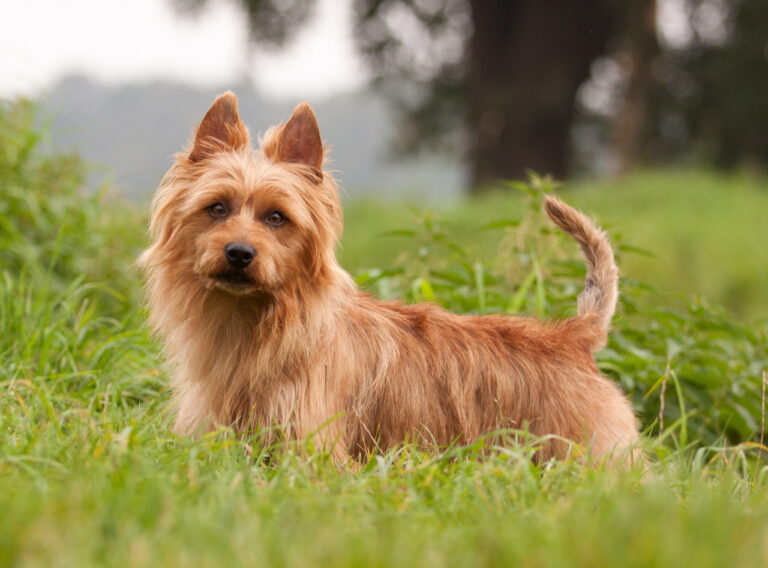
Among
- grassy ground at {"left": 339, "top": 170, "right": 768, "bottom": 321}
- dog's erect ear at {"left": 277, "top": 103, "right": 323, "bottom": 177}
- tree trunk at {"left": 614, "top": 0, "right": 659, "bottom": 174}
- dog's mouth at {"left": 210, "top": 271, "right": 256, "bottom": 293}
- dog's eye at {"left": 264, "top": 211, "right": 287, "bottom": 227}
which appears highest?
tree trunk at {"left": 614, "top": 0, "right": 659, "bottom": 174}

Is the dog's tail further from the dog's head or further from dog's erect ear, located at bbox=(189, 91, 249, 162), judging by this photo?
dog's erect ear, located at bbox=(189, 91, 249, 162)

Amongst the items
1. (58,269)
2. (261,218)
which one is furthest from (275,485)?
(58,269)

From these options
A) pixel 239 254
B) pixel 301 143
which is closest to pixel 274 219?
pixel 239 254

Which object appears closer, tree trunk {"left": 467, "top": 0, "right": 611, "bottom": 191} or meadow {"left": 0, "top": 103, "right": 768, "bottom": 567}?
meadow {"left": 0, "top": 103, "right": 768, "bottom": 567}

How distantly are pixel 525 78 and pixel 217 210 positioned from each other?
11599 millimetres

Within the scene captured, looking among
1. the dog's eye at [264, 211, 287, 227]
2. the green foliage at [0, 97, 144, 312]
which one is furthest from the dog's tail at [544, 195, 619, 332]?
the green foliage at [0, 97, 144, 312]

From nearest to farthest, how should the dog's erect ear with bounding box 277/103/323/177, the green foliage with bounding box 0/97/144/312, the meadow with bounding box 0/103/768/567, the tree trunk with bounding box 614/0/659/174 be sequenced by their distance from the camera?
the meadow with bounding box 0/103/768/567 → the dog's erect ear with bounding box 277/103/323/177 → the green foliage with bounding box 0/97/144/312 → the tree trunk with bounding box 614/0/659/174

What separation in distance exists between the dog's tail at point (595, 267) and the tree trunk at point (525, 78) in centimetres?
1053

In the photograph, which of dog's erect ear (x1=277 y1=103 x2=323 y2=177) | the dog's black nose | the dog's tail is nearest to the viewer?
the dog's black nose

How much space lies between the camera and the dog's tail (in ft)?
12.2

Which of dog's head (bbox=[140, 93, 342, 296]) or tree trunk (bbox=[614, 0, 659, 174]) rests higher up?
tree trunk (bbox=[614, 0, 659, 174])

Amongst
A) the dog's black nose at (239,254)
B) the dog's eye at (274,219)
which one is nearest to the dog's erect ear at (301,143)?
the dog's eye at (274,219)

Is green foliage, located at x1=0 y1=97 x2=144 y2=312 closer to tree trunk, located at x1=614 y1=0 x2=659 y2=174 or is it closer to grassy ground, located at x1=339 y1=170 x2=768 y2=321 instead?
grassy ground, located at x1=339 y1=170 x2=768 y2=321

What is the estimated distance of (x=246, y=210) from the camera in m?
3.22
